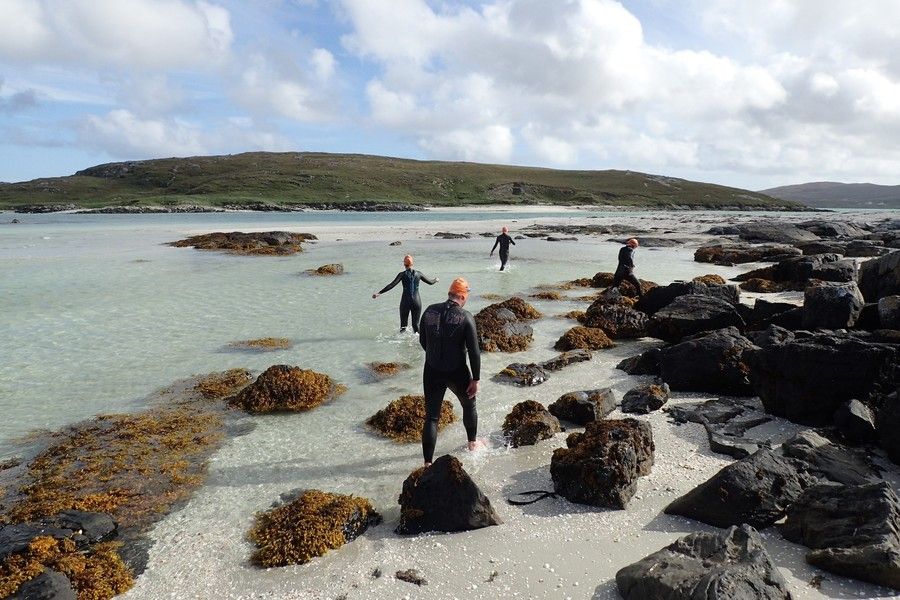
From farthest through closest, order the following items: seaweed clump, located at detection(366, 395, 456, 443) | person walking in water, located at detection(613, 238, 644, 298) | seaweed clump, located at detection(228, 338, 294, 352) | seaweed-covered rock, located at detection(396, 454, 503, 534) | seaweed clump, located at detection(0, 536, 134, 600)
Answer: person walking in water, located at detection(613, 238, 644, 298) < seaweed clump, located at detection(228, 338, 294, 352) < seaweed clump, located at detection(366, 395, 456, 443) < seaweed-covered rock, located at detection(396, 454, 503, 534) < seaweed clump, located at detection(0, 536, 134, 600)

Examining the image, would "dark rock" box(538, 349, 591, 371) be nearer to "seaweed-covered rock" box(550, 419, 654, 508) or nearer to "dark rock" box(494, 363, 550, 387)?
"dark rock" box(494, 363, 550, 387)

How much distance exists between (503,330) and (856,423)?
8.73 metres

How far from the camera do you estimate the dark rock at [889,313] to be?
11.2m

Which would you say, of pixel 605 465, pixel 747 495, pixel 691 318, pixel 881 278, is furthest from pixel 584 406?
pixel 881 278

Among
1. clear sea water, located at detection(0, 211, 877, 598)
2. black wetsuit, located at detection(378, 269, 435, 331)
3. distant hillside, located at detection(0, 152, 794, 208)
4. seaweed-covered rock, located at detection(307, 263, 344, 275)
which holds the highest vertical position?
distant hillside, located at detection(0, 152, 794, 208)

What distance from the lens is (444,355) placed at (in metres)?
7.82

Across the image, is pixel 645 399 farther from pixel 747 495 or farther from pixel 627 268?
pixel 627 268

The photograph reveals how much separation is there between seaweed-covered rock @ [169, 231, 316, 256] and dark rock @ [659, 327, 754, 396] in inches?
1347

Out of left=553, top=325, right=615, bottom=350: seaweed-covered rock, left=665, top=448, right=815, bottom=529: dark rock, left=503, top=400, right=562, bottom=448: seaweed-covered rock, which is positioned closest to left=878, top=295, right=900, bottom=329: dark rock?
left=553, top=325, right=615, bottom=350: seaweed-covered rock

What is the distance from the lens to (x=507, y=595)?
5273 millimetres

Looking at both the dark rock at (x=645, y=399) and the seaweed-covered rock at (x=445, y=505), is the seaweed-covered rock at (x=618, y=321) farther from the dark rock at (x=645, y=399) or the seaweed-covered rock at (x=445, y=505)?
the seaweed-covered rock at (x=445, y=505)

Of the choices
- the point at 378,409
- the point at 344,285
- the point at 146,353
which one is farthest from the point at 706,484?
the point at 344,285

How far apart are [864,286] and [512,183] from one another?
545 ft

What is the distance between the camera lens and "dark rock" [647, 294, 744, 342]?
1400 cm
